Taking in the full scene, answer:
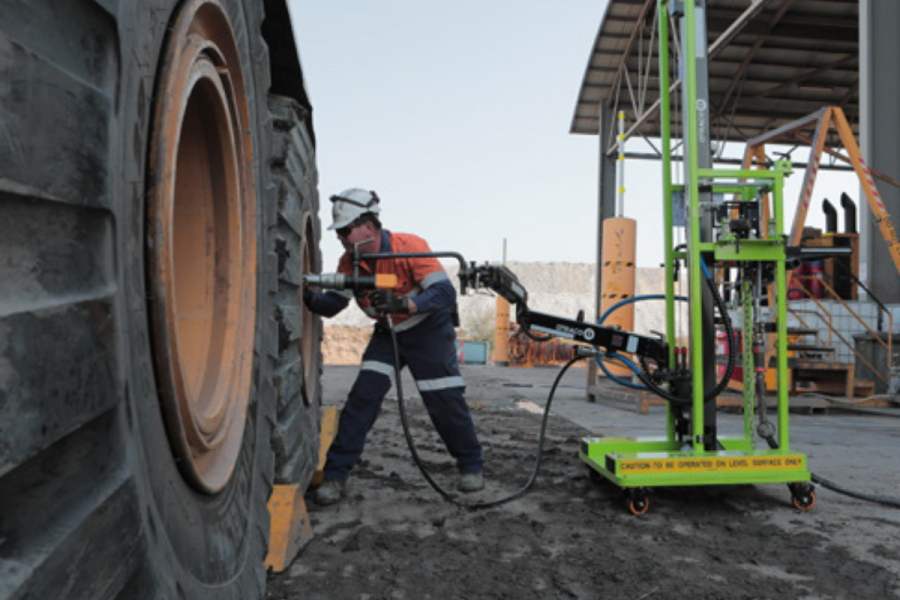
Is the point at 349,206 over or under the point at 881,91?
under

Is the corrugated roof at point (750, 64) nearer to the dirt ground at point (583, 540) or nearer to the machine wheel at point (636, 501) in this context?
the dirt ground at point (583, 540)

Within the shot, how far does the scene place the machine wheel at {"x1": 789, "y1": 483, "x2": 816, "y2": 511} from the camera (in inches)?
129

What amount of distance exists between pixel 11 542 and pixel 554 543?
2399 millimetres

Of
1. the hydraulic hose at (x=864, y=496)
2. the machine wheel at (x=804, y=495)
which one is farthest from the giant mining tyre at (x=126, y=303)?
the hydraulic hose at (x=864, y=496)

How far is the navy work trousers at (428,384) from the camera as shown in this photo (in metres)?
3.53

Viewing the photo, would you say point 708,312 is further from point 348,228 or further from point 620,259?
point 620,259

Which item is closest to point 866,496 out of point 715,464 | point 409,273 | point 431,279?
point 715,464

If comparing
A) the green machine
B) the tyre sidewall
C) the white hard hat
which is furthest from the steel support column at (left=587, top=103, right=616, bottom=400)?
the tyre sidewall

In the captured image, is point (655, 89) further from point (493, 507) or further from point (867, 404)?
point (493, 507)

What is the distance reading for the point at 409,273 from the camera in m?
3.70

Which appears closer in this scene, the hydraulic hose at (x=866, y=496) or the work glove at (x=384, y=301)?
the work glove at (x=384, y=301)

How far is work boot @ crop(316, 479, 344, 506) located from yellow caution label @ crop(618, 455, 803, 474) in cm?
141

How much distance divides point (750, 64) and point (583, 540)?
1404 centimetres

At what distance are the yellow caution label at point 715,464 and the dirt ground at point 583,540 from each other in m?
0.21
